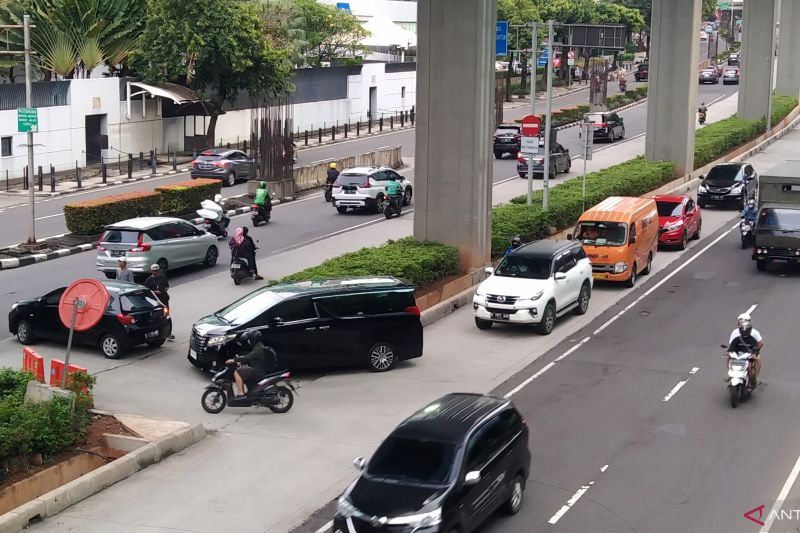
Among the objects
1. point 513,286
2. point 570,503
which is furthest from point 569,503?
point 513,286

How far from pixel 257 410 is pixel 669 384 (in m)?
7.49

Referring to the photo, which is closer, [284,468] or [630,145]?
[284,468]

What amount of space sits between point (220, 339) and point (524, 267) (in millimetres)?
7709

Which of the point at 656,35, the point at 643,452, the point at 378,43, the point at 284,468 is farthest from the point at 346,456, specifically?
the point at 378,43

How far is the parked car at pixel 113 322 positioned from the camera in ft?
71.2

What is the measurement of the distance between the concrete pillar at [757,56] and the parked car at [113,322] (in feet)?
161

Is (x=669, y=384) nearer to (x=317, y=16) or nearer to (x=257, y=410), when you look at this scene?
(x=257, y=410)

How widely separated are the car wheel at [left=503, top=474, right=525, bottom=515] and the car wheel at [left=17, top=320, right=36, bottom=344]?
1197 centimetres

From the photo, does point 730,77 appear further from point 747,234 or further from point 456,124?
point 456,124

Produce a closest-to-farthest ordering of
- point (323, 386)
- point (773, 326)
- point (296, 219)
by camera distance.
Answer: point (323, 386) < point (773, 326) < point (296, 219)

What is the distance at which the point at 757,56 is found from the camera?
64.5 metres

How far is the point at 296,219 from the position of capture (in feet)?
128

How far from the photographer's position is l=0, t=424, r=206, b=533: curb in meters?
14.1

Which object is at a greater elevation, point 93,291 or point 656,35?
point 656,35
